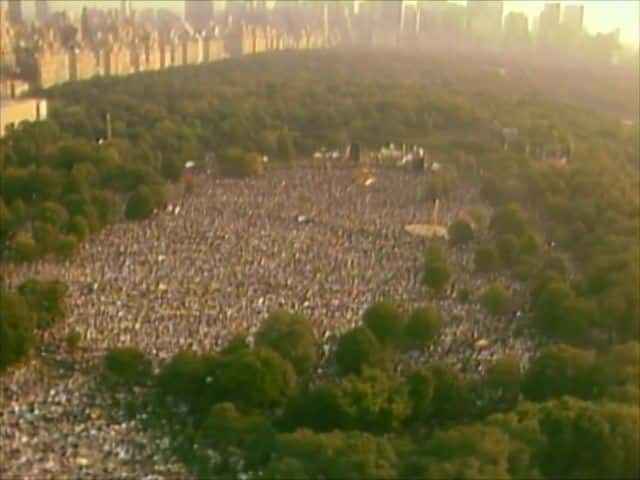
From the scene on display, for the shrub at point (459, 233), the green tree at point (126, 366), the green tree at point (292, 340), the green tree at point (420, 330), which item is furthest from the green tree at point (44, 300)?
the shrub at point (459, 233)

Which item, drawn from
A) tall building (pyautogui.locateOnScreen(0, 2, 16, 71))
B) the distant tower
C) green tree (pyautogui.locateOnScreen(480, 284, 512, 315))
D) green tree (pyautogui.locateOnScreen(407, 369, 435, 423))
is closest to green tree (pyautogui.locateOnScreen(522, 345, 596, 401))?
green tree (pyautogui.locateOnScreen(407, 369, 435, 423))

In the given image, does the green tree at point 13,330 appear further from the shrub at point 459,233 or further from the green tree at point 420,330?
the shrub at point 459,233

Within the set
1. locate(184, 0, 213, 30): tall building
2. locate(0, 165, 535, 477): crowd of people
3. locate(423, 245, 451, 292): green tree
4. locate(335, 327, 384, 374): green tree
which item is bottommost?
locate(0, 165, 535, 477): crowd of people

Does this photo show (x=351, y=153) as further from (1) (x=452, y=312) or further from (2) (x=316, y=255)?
(1) (x=452, y=312)

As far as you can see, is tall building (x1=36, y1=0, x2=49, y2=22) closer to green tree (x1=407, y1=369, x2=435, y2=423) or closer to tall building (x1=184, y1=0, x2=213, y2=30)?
tall building (x1=184, y1=0, x2=213, y2=30)

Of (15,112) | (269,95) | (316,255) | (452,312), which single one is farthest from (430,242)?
(269,95)

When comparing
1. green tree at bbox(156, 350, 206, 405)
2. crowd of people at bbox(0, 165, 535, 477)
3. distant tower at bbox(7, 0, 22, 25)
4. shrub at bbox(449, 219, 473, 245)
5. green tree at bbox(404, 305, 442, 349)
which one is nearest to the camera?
green tree at bbox(156, 350, 206, 405)

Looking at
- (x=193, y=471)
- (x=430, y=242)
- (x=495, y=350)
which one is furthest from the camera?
(x=430, y=242)

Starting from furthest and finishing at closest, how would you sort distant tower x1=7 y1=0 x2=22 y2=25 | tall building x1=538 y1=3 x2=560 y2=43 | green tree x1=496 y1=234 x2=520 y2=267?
1. tall building x1=538 y1=3 x2=560 y2=43
2. distant tower x1=7 y1=0 x2=22 y2=25
3. green tree x1=496 y1=234 x2=520 y2=267
